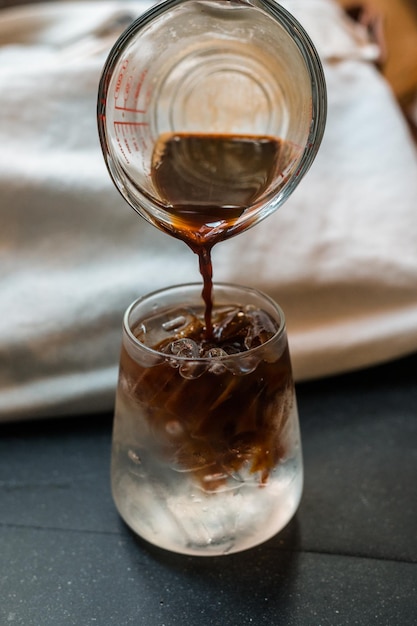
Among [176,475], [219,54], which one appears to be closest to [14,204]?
[219,54]

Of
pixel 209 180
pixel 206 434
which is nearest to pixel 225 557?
pixel 206 434

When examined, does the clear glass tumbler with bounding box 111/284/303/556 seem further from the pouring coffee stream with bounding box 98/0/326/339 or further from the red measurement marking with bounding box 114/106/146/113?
the red measurement marking with bounding box 114/106/146/113

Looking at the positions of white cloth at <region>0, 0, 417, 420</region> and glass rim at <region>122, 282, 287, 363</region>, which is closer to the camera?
glass rim at <region>122, 282, 287, 363</region>

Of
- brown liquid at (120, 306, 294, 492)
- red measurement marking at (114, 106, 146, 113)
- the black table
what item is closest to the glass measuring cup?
red measurement marking at (114, 106, 146, 113)

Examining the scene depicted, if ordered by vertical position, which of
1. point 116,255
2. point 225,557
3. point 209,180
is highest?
point 209,180

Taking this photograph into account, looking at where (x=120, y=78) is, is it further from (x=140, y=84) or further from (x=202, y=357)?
(x=202, y=357)
